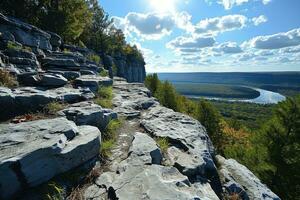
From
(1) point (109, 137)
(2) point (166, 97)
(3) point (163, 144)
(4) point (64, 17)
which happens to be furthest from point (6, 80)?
(2) point (166, 97)

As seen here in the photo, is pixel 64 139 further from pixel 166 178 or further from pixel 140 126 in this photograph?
pixel 140 126

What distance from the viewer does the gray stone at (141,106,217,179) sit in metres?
7.50

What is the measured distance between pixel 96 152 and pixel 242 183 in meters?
5.10

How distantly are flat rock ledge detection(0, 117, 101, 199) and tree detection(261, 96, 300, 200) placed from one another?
21646mm

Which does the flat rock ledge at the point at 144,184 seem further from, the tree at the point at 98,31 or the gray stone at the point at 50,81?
the tree at the point at 98,31

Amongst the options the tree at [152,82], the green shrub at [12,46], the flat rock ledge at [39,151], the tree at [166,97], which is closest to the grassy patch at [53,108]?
the flat rock ledge at [39,151]

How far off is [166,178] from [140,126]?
479 cm

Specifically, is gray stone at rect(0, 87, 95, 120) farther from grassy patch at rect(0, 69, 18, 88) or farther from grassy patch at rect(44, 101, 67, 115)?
grassy patch at rect(0, 69, 18, 88)

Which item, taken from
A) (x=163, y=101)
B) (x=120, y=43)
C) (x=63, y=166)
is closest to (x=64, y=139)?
(x=63, y=166)

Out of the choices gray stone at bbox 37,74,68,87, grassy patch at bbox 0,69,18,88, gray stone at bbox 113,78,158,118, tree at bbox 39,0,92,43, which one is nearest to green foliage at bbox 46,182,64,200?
grassy patch at bbox 0,69,18,88

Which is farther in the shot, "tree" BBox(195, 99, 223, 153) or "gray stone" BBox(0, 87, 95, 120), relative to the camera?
"tree" BBox(195, 99, 223, 153)

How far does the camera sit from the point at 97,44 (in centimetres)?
5359

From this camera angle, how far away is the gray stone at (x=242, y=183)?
25.0 ft

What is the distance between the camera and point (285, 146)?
23438 millimetres
